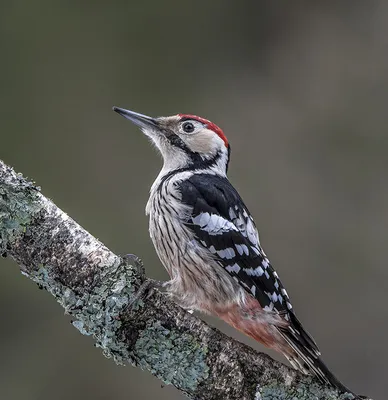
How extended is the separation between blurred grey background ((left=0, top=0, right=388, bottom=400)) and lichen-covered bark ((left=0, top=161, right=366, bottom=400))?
1.76 metres

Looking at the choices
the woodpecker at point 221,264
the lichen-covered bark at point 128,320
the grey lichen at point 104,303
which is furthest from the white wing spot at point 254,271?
the grey lichen at point 104,303

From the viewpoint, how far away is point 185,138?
8.26 feet

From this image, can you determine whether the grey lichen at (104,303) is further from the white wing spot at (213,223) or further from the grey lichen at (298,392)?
the white wing spot at (213,223)

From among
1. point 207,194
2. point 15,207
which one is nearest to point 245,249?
point 207,194

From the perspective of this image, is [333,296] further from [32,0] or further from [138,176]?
[32,0]

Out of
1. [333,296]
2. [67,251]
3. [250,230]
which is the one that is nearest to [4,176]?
[67,251]

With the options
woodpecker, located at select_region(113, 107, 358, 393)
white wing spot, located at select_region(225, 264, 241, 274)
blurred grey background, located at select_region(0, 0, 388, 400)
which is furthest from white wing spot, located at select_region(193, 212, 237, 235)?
blurred grey background, located at select_region(0, 0, 388, 400)

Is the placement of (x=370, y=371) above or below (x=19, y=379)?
above

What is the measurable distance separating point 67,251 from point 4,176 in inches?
10.3

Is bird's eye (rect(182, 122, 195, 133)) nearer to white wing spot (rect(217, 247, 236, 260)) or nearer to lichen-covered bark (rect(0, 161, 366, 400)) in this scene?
white wing spot (rect(217, 247, 236, 260))

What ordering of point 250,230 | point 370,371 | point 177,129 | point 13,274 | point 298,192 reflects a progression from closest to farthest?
1. point 250,230
2. point 177,129
3. point 370,371
4. point 13,274
5. point 298,192

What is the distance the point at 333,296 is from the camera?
3742 mm

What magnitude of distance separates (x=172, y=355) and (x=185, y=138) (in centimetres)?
109

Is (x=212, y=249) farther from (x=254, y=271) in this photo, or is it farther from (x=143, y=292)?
(x=143, y=292)
